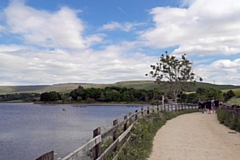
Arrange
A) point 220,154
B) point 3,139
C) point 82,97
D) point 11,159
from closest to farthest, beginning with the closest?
point 220,154 → point 11,159 → point 3,139 → point 82,97

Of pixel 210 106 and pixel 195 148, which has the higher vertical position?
pixel 210 106

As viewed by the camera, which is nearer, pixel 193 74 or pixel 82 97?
pixel 193 74

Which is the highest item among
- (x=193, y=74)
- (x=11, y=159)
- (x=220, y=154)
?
(x=193, y=74)

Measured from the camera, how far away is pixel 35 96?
552ft

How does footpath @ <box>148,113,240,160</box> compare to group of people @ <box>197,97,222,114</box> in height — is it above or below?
below

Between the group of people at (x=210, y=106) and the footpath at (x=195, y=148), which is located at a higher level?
the group of people at (x=210, y=106)

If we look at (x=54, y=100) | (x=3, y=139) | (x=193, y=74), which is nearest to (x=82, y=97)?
(x=54, y=100)

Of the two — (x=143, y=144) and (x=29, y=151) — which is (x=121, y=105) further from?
(x=143, y=144)

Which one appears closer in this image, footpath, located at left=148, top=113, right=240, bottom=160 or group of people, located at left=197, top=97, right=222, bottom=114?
footpath, located at left=148, top=113, right=240, bottom=160

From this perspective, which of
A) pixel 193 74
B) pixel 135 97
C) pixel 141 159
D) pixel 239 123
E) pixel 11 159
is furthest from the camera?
pixel 135 97

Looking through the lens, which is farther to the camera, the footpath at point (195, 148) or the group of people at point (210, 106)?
the group of people at point (210, 106)

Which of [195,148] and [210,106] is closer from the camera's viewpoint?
[195,148]

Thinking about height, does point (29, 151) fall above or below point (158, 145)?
below

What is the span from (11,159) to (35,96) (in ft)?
502
